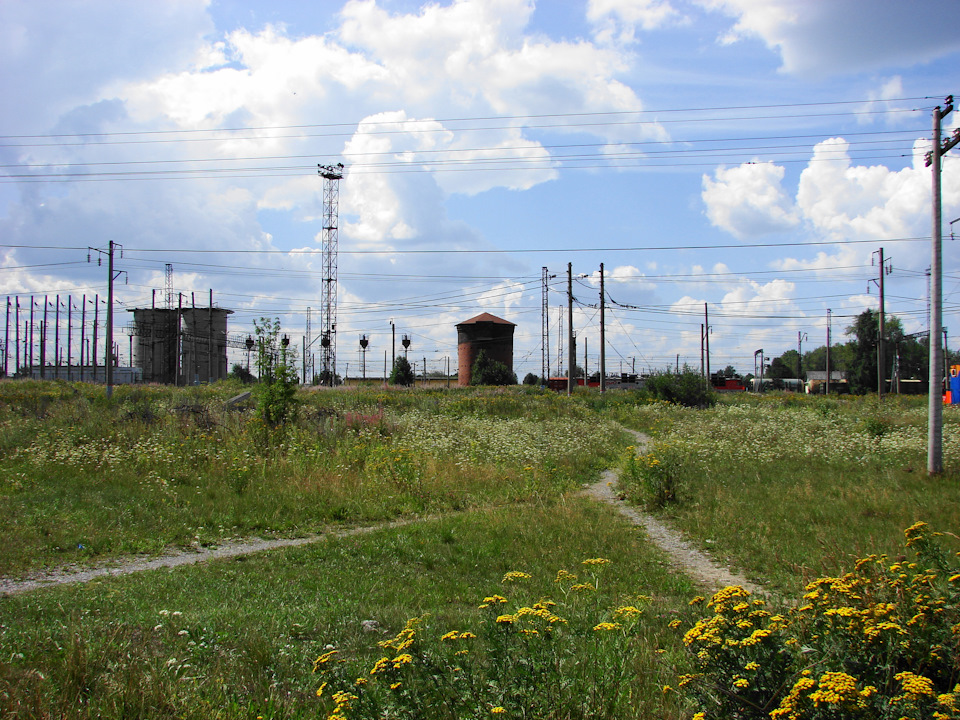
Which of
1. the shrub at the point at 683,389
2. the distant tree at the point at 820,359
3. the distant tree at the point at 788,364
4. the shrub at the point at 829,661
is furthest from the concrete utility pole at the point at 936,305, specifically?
the distant tree at the point at 820,359

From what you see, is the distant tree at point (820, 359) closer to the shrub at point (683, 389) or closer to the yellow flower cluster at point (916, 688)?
the shrub at point (683, 389)

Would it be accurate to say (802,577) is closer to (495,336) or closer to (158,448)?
(158,448)

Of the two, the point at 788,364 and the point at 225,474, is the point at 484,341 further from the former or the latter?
the point at 788,364

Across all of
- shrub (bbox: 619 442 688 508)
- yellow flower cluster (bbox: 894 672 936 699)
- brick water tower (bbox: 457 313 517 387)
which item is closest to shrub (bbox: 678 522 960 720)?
yellow flower cluster (bbox: 894 672 936 699)

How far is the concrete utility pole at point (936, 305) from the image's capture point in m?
12.4

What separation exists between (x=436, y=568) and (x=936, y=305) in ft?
38.0

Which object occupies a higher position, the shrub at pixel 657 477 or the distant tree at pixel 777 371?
the distant tree at pixel 777 371

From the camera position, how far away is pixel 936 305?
41.0ft

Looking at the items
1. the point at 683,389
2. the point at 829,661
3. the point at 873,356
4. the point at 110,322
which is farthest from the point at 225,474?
the point at 873,356

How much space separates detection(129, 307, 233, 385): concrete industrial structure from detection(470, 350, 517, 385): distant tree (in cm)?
3481

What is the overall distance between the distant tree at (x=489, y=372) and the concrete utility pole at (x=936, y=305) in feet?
158

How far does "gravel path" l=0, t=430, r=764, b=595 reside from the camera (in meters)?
6.85

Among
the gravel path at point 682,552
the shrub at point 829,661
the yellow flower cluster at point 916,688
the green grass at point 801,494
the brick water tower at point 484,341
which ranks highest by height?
the brick water tower at point 484,341

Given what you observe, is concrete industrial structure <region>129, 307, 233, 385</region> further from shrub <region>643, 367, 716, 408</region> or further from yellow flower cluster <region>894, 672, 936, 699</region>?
yellow flower cluster <region>894, 672, 936, 699</region>
